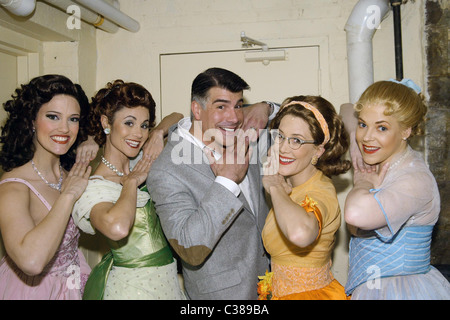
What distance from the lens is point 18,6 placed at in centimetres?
235

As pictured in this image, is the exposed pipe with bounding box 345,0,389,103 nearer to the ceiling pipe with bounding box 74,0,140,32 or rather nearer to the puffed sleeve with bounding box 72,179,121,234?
the ceiling pipe with bounding box 74,0,140,32

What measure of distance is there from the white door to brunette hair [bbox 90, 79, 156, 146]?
1.12 m

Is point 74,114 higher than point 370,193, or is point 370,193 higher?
point 74,114

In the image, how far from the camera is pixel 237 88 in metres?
2.29

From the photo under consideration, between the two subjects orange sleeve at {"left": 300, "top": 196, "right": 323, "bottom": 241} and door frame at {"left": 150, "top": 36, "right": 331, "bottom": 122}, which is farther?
door frame at {"left": 150, "top": 36, "right": 331, "bottom": 122}

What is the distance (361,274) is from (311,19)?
2.13 meters

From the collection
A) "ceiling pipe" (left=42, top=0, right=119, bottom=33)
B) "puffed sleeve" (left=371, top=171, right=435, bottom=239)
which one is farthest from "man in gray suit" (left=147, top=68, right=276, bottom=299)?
"ceiling pipe" (left=42, top=0, right=119, bottom=33)

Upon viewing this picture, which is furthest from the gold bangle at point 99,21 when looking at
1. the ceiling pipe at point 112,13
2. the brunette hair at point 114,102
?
the brunette hair at point 114,102

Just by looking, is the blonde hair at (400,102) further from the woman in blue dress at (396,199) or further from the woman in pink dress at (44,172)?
the woman in pink dress at (44,172)

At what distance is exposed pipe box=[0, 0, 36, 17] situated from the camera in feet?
7.54

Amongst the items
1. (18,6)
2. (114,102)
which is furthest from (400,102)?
(18,6)
